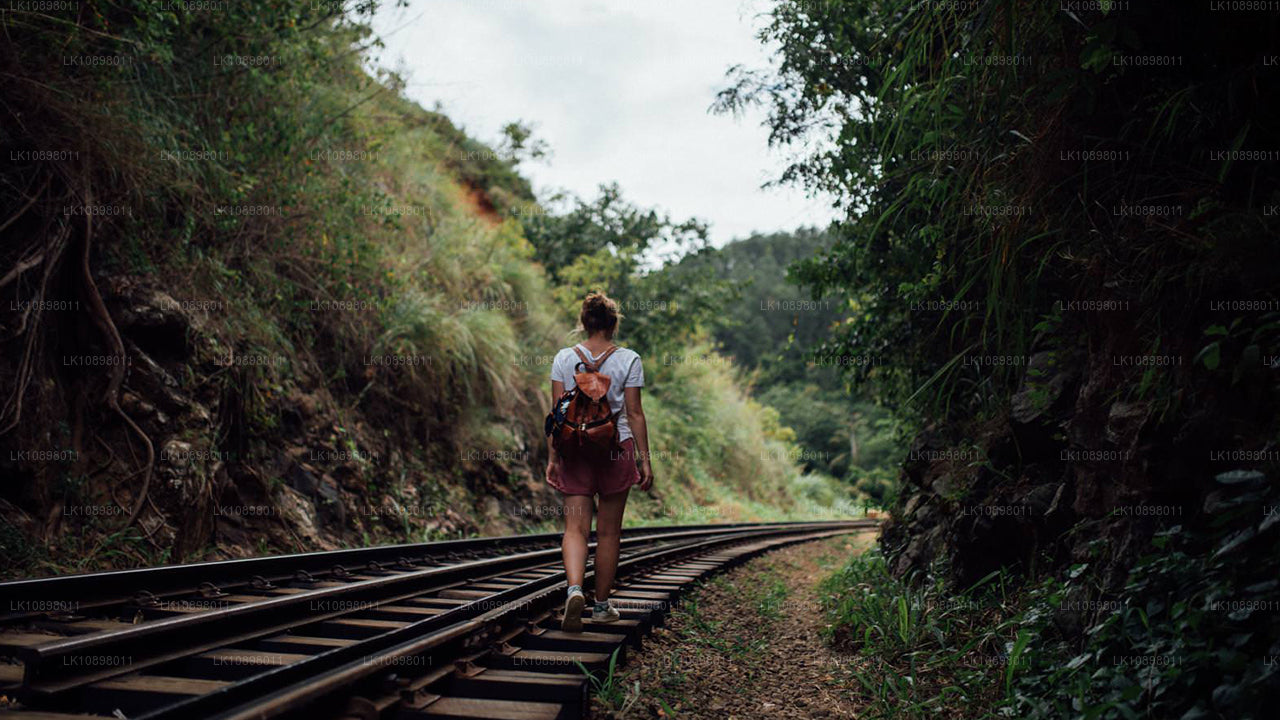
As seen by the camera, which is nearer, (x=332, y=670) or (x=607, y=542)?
(x=332, y=670)

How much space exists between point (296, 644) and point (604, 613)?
1.73 metres

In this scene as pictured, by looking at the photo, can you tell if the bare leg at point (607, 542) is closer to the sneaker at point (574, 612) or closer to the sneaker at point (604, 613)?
the sneaker at point (604, 613)

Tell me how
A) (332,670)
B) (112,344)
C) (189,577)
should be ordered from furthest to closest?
(112,344)
(189,577)
(332,670)

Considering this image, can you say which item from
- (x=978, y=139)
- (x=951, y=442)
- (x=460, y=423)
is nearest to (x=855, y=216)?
(x=951, y=442)

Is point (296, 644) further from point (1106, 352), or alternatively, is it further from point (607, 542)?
point (1106, 352)

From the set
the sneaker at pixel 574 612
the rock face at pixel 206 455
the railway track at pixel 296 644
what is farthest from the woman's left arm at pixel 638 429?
the rock face at pixel 206 455

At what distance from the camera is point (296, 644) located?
3.21m

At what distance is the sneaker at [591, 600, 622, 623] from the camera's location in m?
4.18

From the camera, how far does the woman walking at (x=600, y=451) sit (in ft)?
13.2

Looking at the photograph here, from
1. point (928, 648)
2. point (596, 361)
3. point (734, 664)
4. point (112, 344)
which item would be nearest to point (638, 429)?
point (596, 361)

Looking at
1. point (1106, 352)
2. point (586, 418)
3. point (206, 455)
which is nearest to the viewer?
point (1106, 352)

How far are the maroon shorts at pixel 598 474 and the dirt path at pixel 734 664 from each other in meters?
0.97

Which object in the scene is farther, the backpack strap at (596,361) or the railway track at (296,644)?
the backpack strap at (596,361)

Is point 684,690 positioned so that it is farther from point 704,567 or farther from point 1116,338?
point 704,567
